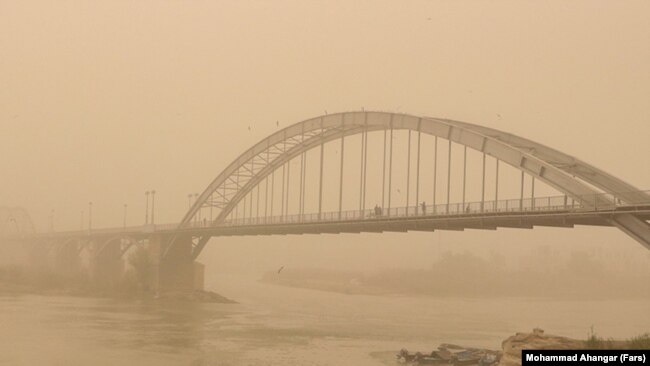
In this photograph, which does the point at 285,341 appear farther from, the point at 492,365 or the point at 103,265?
the point at 103,265

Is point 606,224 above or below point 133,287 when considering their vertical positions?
above

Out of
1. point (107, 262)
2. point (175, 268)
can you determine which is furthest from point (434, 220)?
point (107, 262)

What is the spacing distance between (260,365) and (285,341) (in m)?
6.89

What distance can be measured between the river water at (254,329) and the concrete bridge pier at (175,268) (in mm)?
5040

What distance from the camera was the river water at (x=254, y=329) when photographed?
94.7 ft

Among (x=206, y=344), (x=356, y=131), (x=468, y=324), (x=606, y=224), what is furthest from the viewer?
(x=356, y=131)

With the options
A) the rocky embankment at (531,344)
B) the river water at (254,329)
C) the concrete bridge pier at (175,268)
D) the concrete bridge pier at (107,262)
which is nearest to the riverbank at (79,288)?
the concrete bridge pier at (175,268)

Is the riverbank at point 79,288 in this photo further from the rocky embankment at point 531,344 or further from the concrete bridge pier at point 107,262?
the rocky embankment at point 531,344

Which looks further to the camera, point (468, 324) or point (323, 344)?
point (468, 324)

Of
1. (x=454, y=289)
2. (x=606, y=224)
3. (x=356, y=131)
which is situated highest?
(x=356, y=131)

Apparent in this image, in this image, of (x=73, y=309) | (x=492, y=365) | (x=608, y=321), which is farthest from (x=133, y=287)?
(x=492, y=365)

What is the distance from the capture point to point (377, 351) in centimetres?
3053

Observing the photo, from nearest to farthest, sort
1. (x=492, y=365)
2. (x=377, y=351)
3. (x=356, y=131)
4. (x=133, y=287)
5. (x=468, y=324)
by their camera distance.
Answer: (x=492, y=365)
(x=377, y=351)
(x=468, y=324)
(x=356, y=131)
(x=133, y=287)

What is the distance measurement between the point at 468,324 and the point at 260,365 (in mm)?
19670
